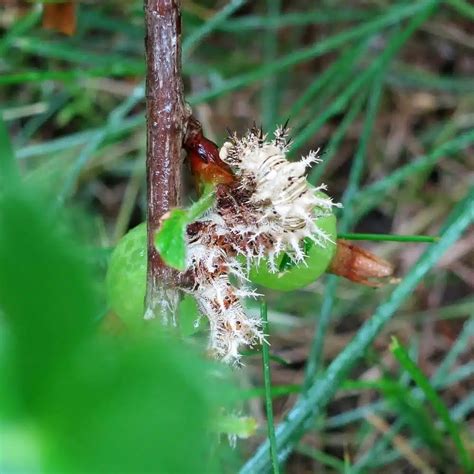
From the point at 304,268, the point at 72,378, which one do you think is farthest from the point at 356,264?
the point at 72,378

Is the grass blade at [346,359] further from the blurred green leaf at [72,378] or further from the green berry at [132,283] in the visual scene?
the blurred green leaf at [72,378]

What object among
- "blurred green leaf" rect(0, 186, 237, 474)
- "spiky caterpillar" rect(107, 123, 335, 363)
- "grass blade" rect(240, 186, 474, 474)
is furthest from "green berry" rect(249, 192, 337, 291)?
"blurred green leaf" rect(0, 186, 237, 474)

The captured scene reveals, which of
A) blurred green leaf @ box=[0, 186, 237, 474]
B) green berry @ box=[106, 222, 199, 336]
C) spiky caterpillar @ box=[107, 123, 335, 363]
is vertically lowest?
green berry @ box=[106, 222, 199, 336]

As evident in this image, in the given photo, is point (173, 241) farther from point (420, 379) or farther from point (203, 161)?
point (420, 379)

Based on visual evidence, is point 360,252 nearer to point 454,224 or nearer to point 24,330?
point 454,224

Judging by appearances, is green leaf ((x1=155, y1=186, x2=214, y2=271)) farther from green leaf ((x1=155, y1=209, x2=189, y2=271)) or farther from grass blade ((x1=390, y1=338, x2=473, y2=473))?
grass blade ((x1=390, y1=338, x2=473, y2=473))
